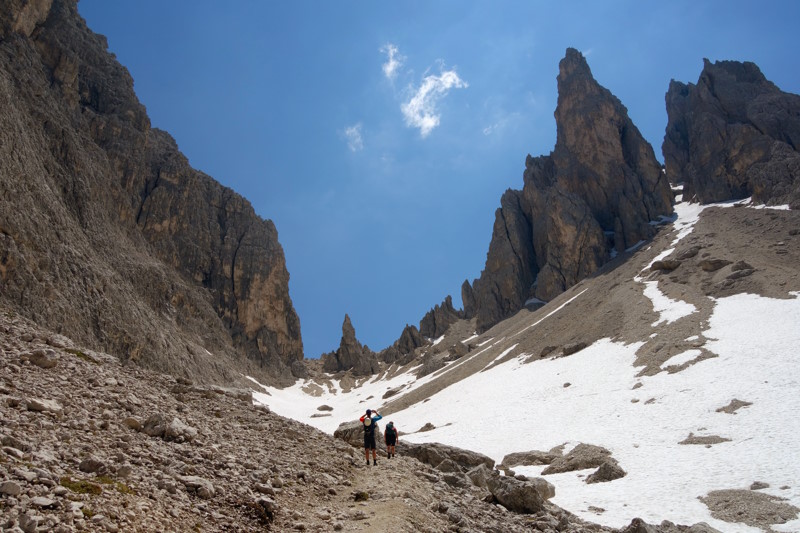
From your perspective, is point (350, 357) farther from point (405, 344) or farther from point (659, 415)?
point (659, 415)

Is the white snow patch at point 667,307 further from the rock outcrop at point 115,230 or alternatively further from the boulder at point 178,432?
the rock outcrop at point 115,230

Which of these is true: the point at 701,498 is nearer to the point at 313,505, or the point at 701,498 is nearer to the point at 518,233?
the point at 313,505

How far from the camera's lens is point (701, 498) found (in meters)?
17.5

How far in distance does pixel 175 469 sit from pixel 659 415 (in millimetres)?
29154

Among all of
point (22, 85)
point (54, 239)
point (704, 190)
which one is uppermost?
point (22, 85)

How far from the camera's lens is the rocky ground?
22.7 feet

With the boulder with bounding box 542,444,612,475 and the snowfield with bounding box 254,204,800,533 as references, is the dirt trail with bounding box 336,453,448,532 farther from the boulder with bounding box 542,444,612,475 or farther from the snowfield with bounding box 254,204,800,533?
the boulder with bounding box 542,444,612,475

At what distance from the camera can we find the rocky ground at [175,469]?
22.7 feet

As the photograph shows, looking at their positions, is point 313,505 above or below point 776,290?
below

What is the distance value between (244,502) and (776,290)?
58.3 meters

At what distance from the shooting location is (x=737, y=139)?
10706 centimetres

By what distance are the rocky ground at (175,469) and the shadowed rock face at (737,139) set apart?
312 ft

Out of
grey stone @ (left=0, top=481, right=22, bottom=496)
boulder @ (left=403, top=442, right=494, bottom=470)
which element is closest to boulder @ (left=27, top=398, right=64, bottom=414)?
grey stone @ (left=0, top=481, right=22, bottom=496)

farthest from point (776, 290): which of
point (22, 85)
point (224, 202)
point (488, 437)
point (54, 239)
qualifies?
point (224, 202)
